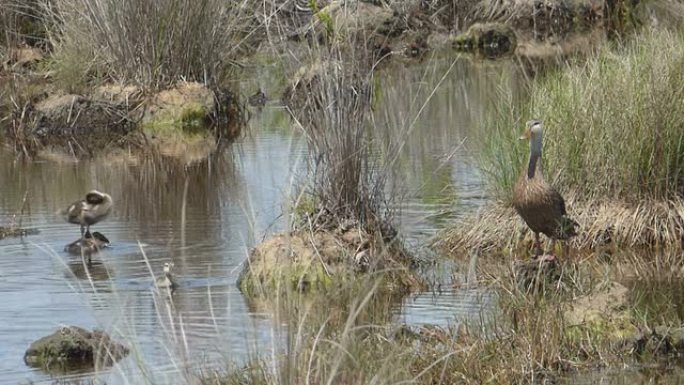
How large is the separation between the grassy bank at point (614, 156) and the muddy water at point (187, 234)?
58cm

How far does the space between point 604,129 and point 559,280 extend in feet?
9.41

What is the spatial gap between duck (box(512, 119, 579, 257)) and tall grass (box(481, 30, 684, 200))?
1.33 meters

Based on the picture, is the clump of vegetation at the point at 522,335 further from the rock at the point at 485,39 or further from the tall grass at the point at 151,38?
the rock at the point at 485,39

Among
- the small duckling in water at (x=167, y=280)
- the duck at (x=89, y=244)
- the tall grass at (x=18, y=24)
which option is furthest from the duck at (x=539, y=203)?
the tall grass at (x=18, y=24)

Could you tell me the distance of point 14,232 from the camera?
13266mm

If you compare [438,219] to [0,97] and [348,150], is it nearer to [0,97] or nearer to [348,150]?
[348,150]

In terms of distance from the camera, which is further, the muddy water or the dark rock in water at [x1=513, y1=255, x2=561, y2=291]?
the dark rock in water at [x1=513, y1=255, x2=561, y2=291]

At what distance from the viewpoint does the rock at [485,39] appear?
32281 millimetres

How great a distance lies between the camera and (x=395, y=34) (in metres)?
33.1

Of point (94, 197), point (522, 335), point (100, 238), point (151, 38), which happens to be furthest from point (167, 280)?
point (151, 38)

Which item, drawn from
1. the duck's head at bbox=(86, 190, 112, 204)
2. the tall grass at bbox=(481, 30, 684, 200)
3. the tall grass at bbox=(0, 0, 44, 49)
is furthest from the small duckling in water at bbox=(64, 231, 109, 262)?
the tall grass at bbox=(0, 0, 44, 49)

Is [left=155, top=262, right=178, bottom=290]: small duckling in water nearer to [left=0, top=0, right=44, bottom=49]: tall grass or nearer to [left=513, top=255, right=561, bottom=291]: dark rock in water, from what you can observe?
[left=513, top=255, right=561, bottom=291]: dark rock in water

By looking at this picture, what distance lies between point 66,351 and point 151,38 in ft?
40.5

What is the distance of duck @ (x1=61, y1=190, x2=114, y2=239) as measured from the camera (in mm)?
12742
